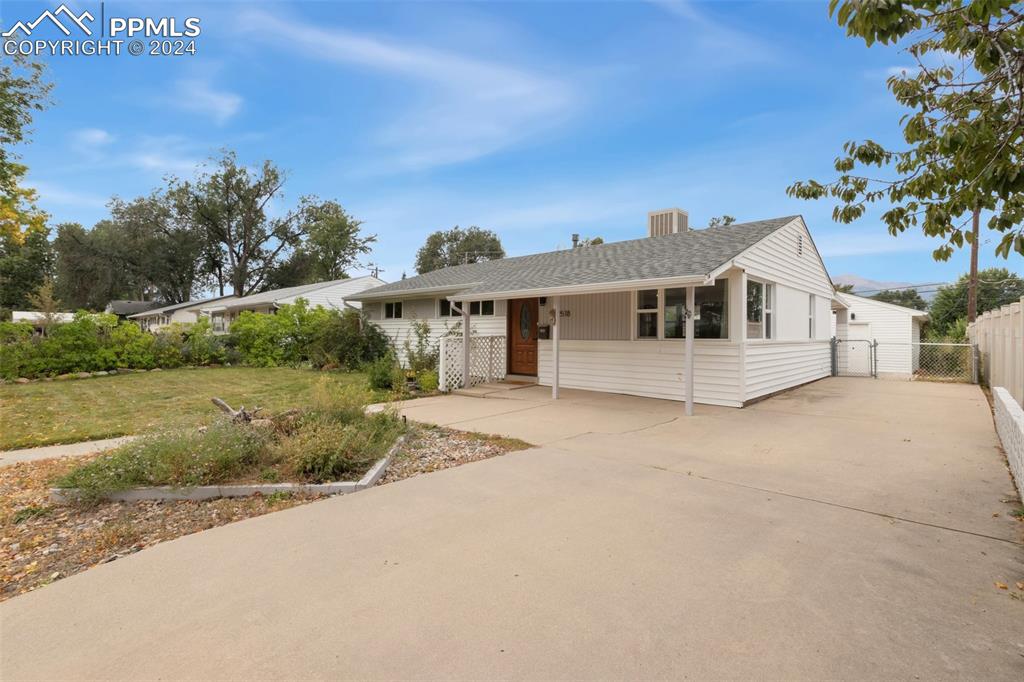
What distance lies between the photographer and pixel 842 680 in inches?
76.7

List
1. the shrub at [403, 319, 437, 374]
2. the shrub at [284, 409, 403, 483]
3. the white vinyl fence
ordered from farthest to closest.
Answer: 1. the shrub at [403, 319, 437, 374]
2. the shrub at [284, 409, 403, 483]
3. the white vinyl fence

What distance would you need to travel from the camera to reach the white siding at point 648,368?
905cm

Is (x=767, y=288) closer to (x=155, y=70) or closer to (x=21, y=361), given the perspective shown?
(x=155, y=70)

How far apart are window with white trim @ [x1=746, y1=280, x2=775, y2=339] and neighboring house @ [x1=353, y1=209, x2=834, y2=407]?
0.02 m

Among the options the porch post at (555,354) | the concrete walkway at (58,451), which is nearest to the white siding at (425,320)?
the porch post at (555,354)

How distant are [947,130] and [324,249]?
41903 mm

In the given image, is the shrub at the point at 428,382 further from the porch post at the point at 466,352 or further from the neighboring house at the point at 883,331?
the neighboring house at the point at 883,331

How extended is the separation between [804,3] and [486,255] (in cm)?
4192

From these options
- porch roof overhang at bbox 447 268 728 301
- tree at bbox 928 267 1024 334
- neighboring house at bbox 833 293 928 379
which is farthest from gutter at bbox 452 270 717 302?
tree at bbox 928 267 1024 334

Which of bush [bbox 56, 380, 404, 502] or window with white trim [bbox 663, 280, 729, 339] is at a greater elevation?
window with white trim [bbox 663, 280, 729, 339]

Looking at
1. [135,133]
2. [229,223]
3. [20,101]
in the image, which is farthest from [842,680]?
[229,223]

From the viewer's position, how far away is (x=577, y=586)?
269 centimetres

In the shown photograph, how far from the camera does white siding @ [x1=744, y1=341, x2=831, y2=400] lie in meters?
9.33

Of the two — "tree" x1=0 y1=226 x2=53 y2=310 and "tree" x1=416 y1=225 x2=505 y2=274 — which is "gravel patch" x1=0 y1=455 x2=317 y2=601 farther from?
"tree" x1=0 y1=226 x2=53 y2=310
